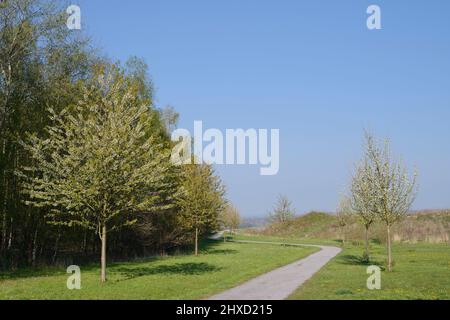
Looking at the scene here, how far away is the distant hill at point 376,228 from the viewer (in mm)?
55906

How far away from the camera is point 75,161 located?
60.3 feet

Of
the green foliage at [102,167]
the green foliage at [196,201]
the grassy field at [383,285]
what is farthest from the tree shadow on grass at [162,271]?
the green foliage at [196,201]

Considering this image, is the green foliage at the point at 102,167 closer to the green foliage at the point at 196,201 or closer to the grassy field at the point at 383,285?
the grassy field at the point at 383,285

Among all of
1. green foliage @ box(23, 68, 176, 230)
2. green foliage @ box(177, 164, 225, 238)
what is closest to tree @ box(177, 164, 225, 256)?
green foliage @ box(177, 164, 225, 238)

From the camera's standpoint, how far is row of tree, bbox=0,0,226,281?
60.7ft

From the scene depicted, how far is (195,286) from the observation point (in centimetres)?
1773

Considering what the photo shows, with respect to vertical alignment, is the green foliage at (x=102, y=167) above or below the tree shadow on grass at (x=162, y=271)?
above

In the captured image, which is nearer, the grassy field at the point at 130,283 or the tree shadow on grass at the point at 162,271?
the grassy field at the point at 130,283

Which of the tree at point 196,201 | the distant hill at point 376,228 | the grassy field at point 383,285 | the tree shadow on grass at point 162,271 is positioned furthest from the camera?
the distant hill at point 376,228

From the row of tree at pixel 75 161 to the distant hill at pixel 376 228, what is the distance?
76.9 feet
